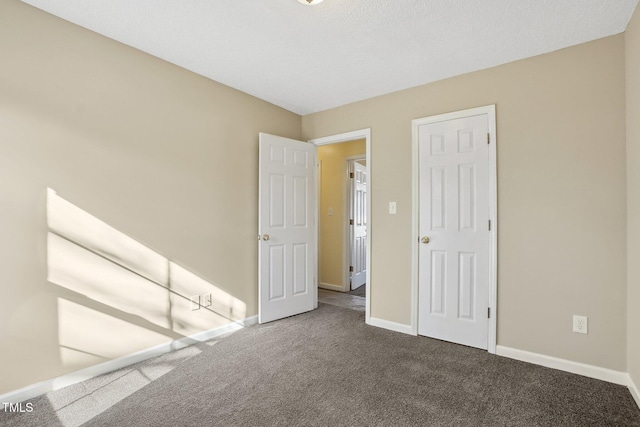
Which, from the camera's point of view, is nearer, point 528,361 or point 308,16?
point 308,16

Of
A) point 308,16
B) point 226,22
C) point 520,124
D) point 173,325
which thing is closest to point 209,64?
point 226,22

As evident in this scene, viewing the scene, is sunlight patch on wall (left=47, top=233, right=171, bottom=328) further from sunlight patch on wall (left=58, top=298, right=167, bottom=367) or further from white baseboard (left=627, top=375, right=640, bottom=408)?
white baseboard (left=627, top=375, right=640, bottom=408)

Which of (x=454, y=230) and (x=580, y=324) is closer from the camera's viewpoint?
(x=580, y=324)

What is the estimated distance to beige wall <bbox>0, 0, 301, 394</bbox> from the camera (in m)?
1.93

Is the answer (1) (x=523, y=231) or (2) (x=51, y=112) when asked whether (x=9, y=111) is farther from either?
(1) (x=523, y=231)

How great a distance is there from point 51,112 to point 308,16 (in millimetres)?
1819

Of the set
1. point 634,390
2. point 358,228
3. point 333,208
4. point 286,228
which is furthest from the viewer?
point 358,228

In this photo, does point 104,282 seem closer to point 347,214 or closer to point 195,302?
point 195,302

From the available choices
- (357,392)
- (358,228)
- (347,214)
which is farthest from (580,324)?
(358,228)

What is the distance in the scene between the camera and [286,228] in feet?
11.8

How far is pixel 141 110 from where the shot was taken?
2.52m

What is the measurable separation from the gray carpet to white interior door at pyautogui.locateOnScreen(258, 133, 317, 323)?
28.9 inches

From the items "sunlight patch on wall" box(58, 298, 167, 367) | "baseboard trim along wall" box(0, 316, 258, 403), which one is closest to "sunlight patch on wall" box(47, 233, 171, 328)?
"sunlight patch on wall" box(58, 298, 167, 367)

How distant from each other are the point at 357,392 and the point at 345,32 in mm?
2492
